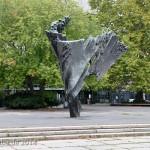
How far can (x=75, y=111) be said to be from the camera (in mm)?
20641

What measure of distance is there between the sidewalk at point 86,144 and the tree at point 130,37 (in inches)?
987

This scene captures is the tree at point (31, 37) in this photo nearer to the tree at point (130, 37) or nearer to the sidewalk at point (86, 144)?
the tree at point (130, 37)

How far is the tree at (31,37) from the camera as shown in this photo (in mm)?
29984

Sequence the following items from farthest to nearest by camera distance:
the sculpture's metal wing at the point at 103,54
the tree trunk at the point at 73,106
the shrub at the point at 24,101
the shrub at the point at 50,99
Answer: the shrub at the point at 50,99 < the shrub at the point at 24,101 < the sculpture's metal wing at the point at 103,54 < the tree trunk at the point at 73,106

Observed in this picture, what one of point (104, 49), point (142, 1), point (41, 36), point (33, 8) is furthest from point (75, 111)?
point (142, 1)

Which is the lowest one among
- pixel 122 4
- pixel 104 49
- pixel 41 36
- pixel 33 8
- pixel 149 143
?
pixel 149 143

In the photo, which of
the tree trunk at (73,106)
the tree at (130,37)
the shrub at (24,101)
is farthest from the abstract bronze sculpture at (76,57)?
the tree at (130,37)

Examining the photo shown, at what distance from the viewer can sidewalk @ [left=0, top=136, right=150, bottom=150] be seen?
36.3ft

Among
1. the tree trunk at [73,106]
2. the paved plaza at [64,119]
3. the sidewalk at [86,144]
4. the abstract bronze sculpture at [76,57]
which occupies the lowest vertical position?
the sidewalk at [86,144]

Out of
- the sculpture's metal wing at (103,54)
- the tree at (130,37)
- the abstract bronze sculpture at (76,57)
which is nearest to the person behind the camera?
the abstract bronze sculpture at (76,57)

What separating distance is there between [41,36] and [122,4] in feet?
46.2

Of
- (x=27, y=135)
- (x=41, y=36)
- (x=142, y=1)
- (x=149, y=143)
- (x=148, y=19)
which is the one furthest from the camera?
(x=142, y=1)

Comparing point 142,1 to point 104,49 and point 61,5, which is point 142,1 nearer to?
point 61,5

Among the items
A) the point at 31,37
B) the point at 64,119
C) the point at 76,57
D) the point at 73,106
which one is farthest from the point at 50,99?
the point at 64,119
